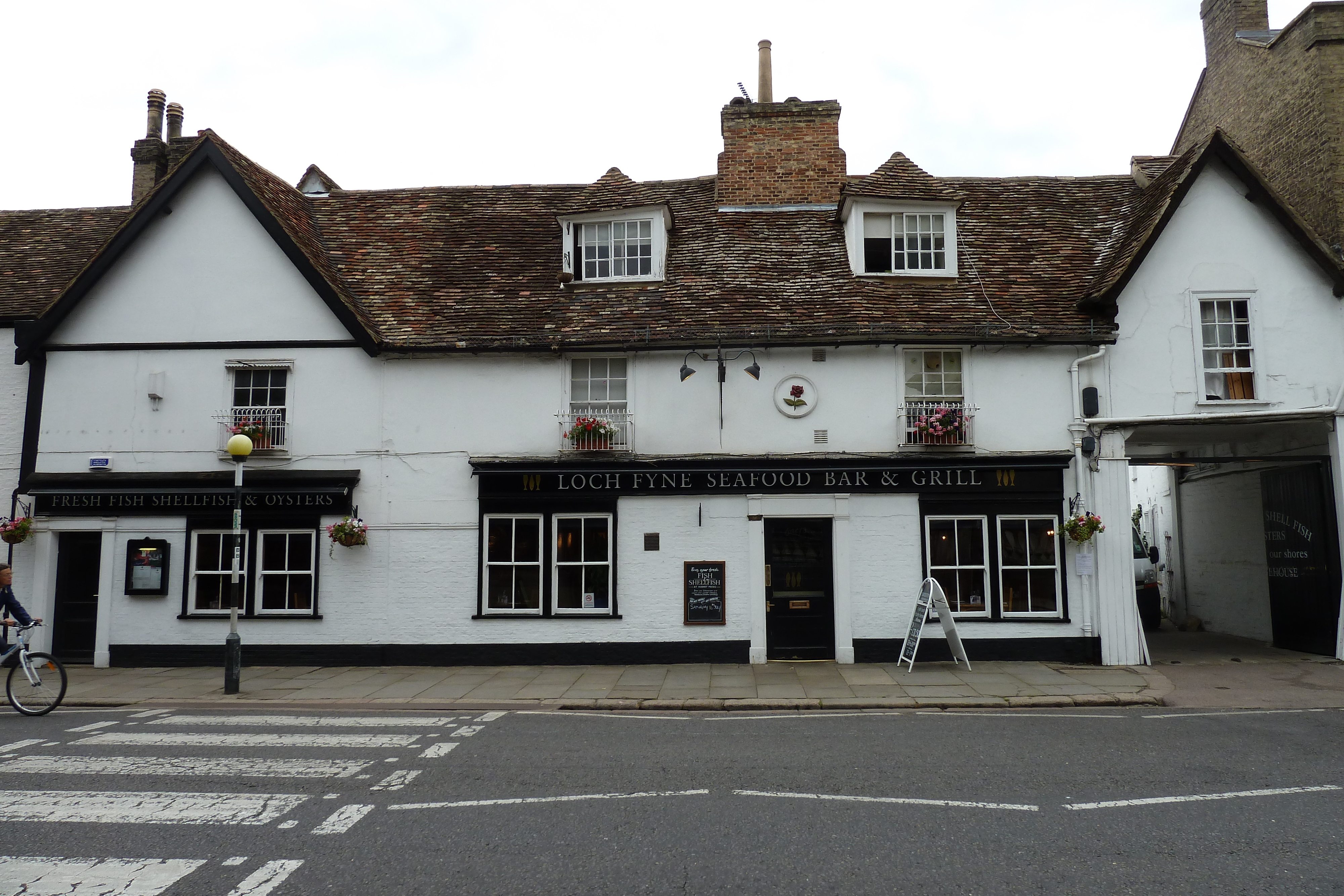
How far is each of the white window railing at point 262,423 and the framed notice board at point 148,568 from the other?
205 centimetres

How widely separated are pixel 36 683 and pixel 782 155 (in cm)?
1530

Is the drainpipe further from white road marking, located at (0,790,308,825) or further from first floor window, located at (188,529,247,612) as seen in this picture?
first floor window, located at (188,529,247,612)

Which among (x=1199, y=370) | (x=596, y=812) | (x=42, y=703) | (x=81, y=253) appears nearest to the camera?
(x=596, y=812)

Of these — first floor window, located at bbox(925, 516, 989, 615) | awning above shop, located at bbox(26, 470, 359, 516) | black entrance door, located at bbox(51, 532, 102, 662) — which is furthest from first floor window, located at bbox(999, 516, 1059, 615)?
black entrance door, located at bbox(51, 532, 102, 662)

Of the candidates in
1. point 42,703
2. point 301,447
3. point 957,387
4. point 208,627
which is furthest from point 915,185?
point 42,703

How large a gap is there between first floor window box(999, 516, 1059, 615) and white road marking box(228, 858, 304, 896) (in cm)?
1187

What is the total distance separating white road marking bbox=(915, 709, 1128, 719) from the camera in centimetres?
1025

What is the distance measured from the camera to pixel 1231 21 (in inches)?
789

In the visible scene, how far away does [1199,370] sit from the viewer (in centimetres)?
1418

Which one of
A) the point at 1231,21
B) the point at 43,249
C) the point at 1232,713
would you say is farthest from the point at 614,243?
the point at 1231,21

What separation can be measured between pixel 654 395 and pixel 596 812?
29.6ft

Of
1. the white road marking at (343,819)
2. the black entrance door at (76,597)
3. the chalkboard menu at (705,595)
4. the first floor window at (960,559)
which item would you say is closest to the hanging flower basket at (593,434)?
the chalkboard menu at (705,595)

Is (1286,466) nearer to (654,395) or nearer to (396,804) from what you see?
(654,395)

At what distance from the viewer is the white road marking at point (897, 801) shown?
6.47 metres
